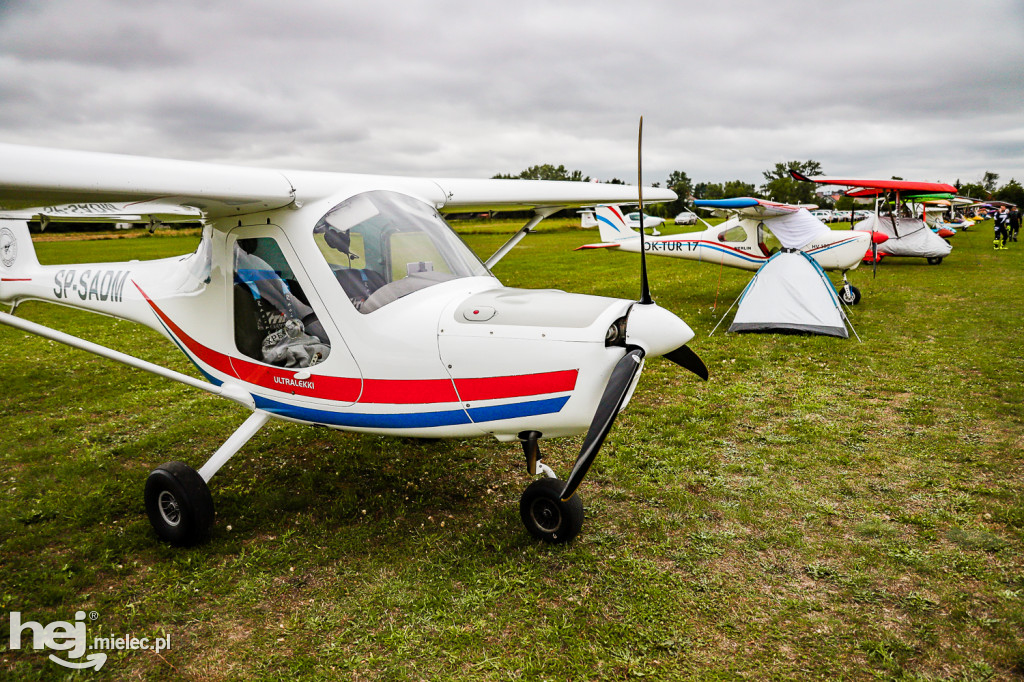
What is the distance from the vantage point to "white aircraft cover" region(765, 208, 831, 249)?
39.5ft

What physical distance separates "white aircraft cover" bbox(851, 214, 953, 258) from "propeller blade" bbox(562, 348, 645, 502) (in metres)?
20.1

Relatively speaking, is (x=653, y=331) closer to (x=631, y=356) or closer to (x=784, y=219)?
(x=631, y=356)

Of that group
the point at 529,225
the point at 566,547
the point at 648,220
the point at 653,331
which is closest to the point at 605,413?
the point at 653,331

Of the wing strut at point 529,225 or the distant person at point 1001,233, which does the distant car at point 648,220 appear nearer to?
the wing strut at point 529,225

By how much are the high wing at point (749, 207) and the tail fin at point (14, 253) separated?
979 centimetres

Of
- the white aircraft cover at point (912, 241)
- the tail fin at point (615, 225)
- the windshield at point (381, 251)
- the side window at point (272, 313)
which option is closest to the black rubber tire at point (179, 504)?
the side window at point (272, 313)

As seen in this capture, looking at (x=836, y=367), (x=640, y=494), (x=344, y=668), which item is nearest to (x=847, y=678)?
(x=640, y=494)

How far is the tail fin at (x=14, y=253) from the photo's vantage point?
5.98 metres

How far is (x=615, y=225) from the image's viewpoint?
50.1 feet

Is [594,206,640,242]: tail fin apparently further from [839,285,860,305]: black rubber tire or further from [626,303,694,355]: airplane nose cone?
[626,303,694,355]: airplane nose cone

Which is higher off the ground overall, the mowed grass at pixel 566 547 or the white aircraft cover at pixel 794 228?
the white aircraft cover at pixel 794 228

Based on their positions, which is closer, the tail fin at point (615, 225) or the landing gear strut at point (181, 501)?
the landing gear strut at point (181, 501)

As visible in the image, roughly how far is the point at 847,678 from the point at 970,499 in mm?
2408

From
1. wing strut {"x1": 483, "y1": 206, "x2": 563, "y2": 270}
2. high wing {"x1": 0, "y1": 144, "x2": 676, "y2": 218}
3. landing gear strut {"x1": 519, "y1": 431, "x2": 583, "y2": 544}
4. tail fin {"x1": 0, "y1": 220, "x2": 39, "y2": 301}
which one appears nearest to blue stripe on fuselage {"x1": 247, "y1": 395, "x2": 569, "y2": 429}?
landing gear strut {"x1": 519, "y1": 431, "x2": 583, "y2": 544}
